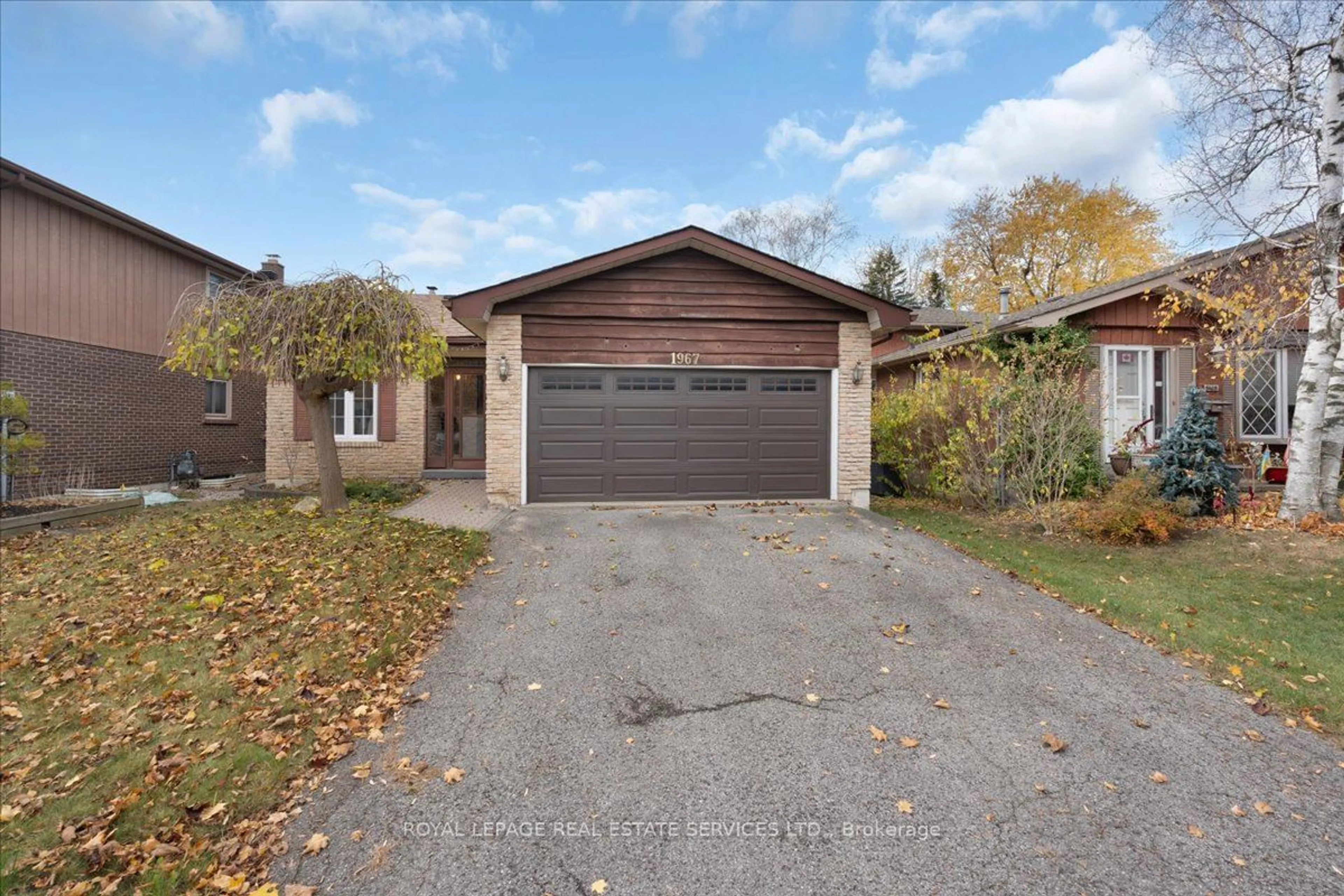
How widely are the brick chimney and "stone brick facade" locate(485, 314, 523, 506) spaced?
1058 centimetres

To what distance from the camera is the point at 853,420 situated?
9.86 m

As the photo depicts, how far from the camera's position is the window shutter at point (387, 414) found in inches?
536

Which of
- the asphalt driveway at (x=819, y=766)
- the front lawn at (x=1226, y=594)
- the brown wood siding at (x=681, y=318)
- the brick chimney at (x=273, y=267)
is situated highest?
the brick chimney at (x=273, y=267)

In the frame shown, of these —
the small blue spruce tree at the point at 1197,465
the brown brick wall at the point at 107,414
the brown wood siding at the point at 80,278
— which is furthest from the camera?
the brown brick wall at the point at 107,414

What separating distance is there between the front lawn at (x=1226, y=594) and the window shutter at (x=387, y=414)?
1110cm

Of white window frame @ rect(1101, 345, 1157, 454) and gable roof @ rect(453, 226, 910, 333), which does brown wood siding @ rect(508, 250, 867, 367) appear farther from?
white window frame @ rect(1101, 345, 1157, 454)

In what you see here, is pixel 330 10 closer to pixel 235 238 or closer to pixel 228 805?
pixel 235 238

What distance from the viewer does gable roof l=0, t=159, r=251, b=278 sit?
1002 cm

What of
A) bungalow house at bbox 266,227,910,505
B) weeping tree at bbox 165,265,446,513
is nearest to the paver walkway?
bungalow house at bbox 266,227,910,505

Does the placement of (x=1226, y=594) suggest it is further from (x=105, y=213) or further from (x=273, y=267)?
(x=273, y=267)

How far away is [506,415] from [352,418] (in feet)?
21.2

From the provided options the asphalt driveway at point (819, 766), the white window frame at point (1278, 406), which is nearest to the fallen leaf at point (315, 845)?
the asphalt driveway at point (819, 766)

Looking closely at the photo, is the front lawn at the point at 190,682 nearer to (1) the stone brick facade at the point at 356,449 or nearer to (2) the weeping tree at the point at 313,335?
(2) the weeping tree at the point at 313,335

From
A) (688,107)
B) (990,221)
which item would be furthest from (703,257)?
(990,221)
